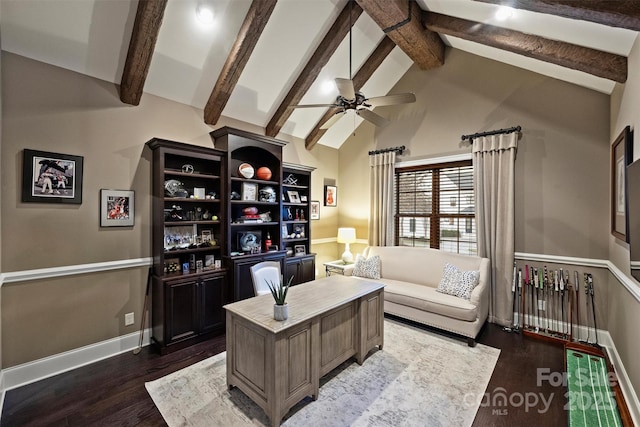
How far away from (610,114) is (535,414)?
3327mm

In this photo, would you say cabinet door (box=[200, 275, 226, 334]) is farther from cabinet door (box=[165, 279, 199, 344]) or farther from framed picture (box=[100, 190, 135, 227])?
framed picture (box=[100, 190, 135, 227])

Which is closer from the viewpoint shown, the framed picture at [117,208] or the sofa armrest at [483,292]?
the framed picture at [117,208]

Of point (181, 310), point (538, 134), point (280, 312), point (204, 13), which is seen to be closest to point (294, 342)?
point (280, 312)

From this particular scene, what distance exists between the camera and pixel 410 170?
5055mm

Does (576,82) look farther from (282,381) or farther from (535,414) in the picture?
(282,381)

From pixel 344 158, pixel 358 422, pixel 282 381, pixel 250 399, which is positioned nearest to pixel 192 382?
pixel 250 399

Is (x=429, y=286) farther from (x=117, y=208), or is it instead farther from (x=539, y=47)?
(x=117, y=208)

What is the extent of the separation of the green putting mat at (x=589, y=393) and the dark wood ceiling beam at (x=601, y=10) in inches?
108

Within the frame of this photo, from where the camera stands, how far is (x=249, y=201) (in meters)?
4.03

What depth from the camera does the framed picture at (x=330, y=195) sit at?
5.82 m

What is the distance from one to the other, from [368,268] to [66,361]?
3761 mm

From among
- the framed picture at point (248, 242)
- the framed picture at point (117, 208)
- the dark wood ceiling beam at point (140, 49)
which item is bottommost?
the framed picture at point (248, 242)

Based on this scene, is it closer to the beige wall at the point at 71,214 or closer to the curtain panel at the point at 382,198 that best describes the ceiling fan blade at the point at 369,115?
the curtain panel at the point at 382,198

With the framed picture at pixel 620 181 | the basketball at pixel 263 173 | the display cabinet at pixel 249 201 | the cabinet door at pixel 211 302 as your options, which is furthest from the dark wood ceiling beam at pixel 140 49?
the framed picture at pixel 620 181
